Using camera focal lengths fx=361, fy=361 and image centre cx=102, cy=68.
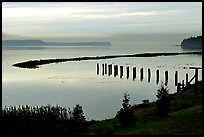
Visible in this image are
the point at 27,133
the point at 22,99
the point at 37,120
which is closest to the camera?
the point at 27,133

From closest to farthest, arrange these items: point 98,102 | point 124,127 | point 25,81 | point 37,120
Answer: point 37,120, point 124,127, point 98,102, point 25,81

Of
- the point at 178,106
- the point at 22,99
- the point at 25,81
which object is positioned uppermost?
the point at 25,81

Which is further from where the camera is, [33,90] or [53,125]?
[33,90]

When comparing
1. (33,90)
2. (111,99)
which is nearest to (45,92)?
(33,90)

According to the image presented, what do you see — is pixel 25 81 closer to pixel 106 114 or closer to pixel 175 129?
pixel 106 114

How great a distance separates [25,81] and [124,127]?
40.8 metres

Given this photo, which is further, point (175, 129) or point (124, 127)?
point (124, 127)

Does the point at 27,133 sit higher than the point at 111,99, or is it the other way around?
the point at 111,99

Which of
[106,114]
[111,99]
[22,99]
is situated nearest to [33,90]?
[22,99]

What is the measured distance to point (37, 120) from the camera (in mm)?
15180

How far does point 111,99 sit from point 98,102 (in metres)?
2.37

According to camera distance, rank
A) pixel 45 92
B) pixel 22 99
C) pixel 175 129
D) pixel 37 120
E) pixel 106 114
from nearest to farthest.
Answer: pixel 175 129
pixel 37 120
pixel 106 114
pixel 22 99
pixel 45 92

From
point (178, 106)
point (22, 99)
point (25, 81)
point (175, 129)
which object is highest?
point (25, 81)

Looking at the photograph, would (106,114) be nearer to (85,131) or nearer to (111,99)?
(111,99)
